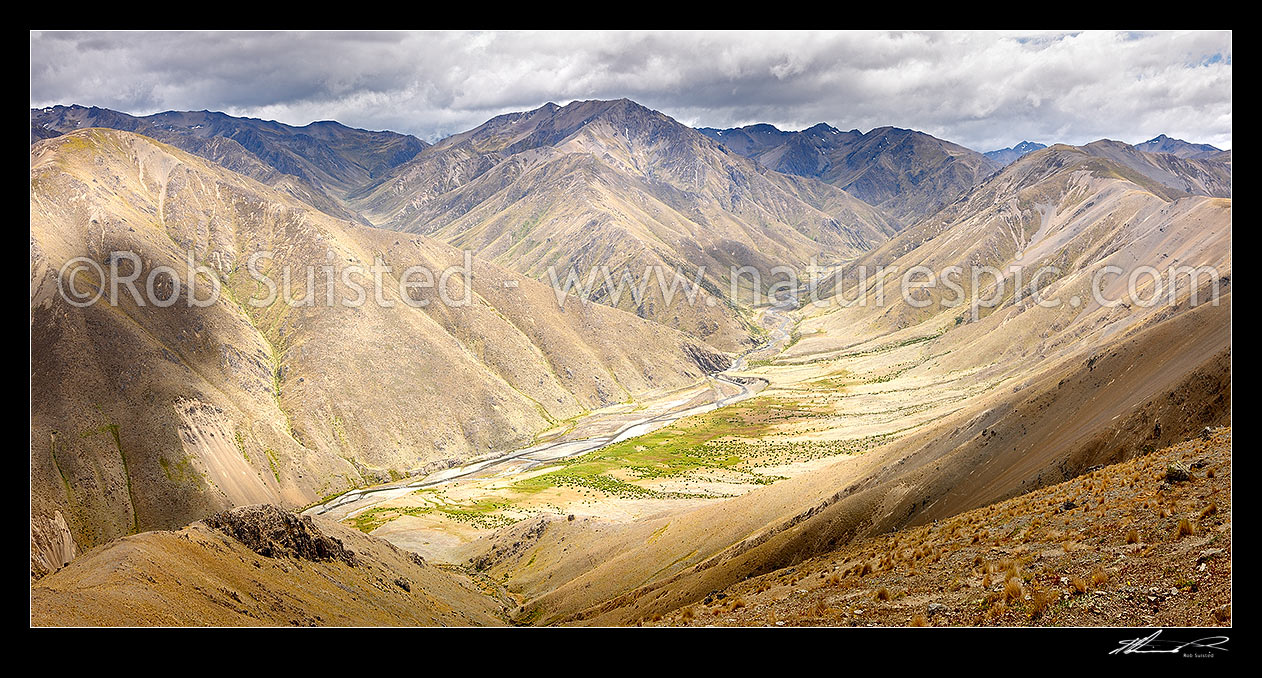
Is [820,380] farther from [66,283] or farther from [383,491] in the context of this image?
[66,283]

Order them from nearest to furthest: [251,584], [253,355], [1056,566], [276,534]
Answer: [1056,566], [251,584], [276,534], [253,355]

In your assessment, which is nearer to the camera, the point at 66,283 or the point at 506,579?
the point at 506,579

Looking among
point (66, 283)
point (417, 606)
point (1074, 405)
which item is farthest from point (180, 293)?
point (1074, 405)
